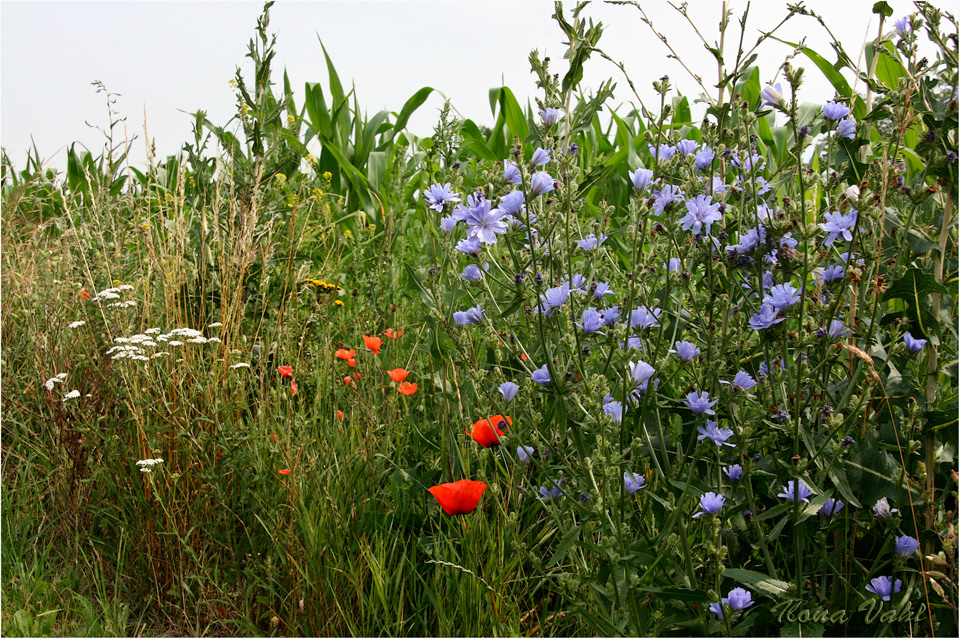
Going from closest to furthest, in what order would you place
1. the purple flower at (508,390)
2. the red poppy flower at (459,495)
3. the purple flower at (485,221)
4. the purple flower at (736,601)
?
the purple flower at (736,601) < the purple flower at (485,221) < the purple flower at (508,390) < the red poppy flower at (459,495)

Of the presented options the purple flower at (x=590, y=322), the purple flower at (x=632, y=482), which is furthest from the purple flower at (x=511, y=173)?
the purple flower at (x=632, y=482)

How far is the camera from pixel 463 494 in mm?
1712

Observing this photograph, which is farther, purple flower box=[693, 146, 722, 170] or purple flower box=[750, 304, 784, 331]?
purple flower box=[693, 146, 722, 170]

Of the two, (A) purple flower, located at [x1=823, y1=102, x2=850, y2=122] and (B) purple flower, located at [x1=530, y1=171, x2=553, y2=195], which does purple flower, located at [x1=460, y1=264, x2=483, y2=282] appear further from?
(A) purple flower, located at [x1=823, y1=102, x2=850, y2=122]

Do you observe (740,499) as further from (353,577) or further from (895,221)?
(353,577)

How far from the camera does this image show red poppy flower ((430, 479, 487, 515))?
170 centimetres

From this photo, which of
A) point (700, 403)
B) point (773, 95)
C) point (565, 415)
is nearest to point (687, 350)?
point (700, 403)

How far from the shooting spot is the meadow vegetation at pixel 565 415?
146cm

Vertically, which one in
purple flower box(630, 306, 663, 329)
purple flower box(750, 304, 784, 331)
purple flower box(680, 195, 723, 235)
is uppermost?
purple flower box(680, 195, 723, 235)

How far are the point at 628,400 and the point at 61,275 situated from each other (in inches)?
112

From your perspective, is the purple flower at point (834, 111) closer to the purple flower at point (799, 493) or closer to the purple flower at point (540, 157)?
the purple flower at point (540, 157)

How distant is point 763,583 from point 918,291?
2.09 feet

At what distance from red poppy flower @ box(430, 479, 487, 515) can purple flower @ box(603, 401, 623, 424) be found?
367mm

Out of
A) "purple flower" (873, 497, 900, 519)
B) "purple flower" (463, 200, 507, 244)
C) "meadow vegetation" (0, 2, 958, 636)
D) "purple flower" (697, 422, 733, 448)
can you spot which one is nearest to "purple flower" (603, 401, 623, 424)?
"meadow vegetation" (0, 2, 958, 636)
